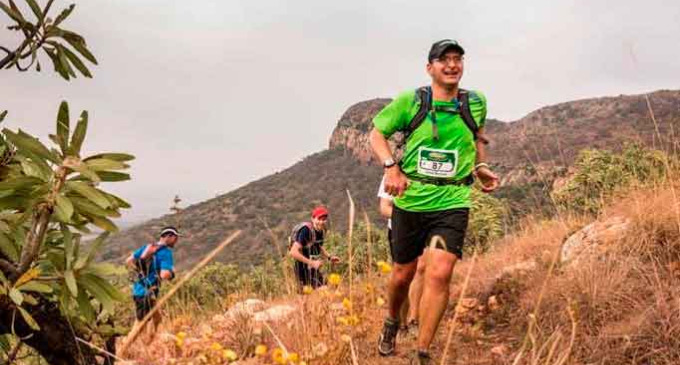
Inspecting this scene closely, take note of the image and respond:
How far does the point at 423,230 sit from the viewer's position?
3938 millimetres

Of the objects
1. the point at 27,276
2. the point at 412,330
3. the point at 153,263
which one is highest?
the point at 27,276

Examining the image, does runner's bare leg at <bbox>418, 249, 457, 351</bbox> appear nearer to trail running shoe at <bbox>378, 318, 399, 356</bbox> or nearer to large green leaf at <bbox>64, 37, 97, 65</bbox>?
trail running shoe at <bbox>378, 318, 399, 356</bbox>

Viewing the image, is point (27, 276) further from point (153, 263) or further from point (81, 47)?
point (153, 263)

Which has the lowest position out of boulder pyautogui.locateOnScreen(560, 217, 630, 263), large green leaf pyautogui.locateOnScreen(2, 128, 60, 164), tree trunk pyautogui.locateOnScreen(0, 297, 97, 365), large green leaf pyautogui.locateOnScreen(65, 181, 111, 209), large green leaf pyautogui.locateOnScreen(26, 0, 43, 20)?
boulder pyautogui.locateOnScreen(560, 217, 630, 263)

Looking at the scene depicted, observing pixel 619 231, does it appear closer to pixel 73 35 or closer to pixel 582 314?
pixel 582 314

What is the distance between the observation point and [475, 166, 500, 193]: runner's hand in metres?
3.84

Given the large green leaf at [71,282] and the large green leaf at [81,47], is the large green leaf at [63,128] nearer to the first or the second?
the large green leaf at [71,282]

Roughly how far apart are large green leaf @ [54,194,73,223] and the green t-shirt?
2686mm

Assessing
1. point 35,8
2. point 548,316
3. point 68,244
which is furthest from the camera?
point 548,316

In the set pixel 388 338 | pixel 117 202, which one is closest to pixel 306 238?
pixel 388 338

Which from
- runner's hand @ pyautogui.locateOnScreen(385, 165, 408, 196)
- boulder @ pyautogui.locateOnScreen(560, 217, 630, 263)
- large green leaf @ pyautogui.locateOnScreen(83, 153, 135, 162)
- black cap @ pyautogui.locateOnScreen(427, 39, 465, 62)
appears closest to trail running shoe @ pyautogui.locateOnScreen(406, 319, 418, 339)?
→ boulder @ pyautogui.locateOnScreen(560, 217, 630, 263)

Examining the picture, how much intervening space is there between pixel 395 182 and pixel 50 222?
2277 mm

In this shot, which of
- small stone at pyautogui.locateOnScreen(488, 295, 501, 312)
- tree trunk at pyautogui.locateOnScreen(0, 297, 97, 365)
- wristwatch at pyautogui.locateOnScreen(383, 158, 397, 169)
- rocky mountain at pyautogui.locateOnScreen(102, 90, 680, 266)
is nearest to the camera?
tree trunk at pyautogui.locateOnScreen(0, 297, 97, 365)

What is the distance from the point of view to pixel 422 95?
384 cm
